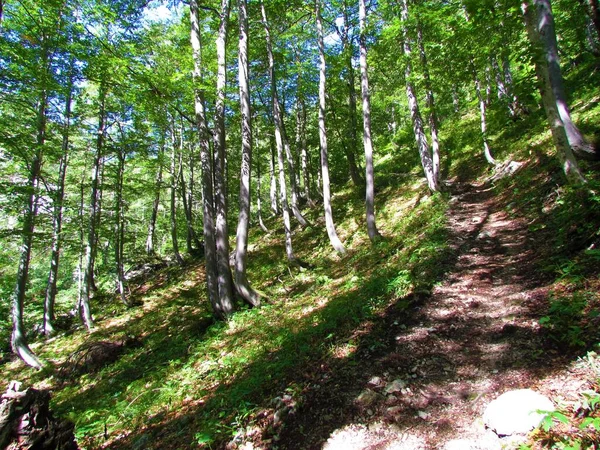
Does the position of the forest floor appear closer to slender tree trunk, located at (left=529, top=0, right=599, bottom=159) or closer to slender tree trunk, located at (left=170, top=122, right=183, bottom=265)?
slender tree trunk, located at (left=529, top=0, right=599, bottom=159)

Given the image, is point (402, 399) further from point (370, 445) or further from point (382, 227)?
point (382, 227)

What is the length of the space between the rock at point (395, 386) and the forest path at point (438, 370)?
1 centimetres

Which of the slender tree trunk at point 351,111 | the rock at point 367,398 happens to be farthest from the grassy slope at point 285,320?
the slender tree trunk at point 351,111

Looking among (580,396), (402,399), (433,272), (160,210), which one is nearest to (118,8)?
(433,272)

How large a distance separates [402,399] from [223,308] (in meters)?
7.08

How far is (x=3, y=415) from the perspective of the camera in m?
3.37

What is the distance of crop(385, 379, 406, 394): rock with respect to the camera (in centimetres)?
375

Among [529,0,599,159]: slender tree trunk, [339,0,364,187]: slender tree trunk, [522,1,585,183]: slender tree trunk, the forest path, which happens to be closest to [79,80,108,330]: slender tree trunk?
[339,0,364,187]: slender tree trunk

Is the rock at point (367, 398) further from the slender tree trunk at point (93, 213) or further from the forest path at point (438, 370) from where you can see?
the slender tree trunk at point (93, 213)

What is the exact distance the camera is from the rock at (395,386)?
3752 millimetres

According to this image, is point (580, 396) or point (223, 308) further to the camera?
point (223, 308)

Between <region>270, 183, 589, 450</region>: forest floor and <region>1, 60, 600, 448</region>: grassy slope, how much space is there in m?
0.31

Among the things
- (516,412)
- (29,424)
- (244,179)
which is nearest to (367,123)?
(244,179)

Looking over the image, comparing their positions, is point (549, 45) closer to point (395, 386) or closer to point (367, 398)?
point (395, 386)
